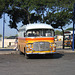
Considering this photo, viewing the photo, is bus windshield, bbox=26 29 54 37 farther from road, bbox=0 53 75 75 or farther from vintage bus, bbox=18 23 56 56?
road, bbox=0 53 75 75

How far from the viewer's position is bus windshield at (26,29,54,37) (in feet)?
61.3

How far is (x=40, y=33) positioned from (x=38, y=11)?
12.5 m

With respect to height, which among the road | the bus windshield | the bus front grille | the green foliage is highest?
the green foliage

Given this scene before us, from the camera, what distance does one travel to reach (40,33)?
1888 centimetres

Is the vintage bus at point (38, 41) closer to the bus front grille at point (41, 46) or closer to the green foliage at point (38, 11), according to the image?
the bus front grille at point (41, 46)

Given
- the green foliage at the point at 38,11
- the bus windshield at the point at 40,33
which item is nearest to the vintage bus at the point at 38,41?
the bus windshield at the point at 40,33

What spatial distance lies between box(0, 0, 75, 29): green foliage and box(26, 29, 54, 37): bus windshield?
10205mm

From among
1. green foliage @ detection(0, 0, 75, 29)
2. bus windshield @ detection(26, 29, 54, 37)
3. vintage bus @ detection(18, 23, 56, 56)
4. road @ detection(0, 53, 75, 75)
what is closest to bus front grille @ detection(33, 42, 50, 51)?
vintage bus @ detection(18, 23, 56, 56)

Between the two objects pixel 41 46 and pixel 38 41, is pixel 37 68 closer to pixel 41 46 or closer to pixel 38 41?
pixel 41 46

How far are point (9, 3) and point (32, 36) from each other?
1340cm

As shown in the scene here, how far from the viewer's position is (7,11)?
32062 millimetres

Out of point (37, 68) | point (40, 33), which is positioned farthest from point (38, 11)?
point (37, 68)

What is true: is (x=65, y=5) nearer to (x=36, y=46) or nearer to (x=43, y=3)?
(x=43, y=3)

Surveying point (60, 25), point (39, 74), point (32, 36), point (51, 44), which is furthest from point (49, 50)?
point (60, 25)
